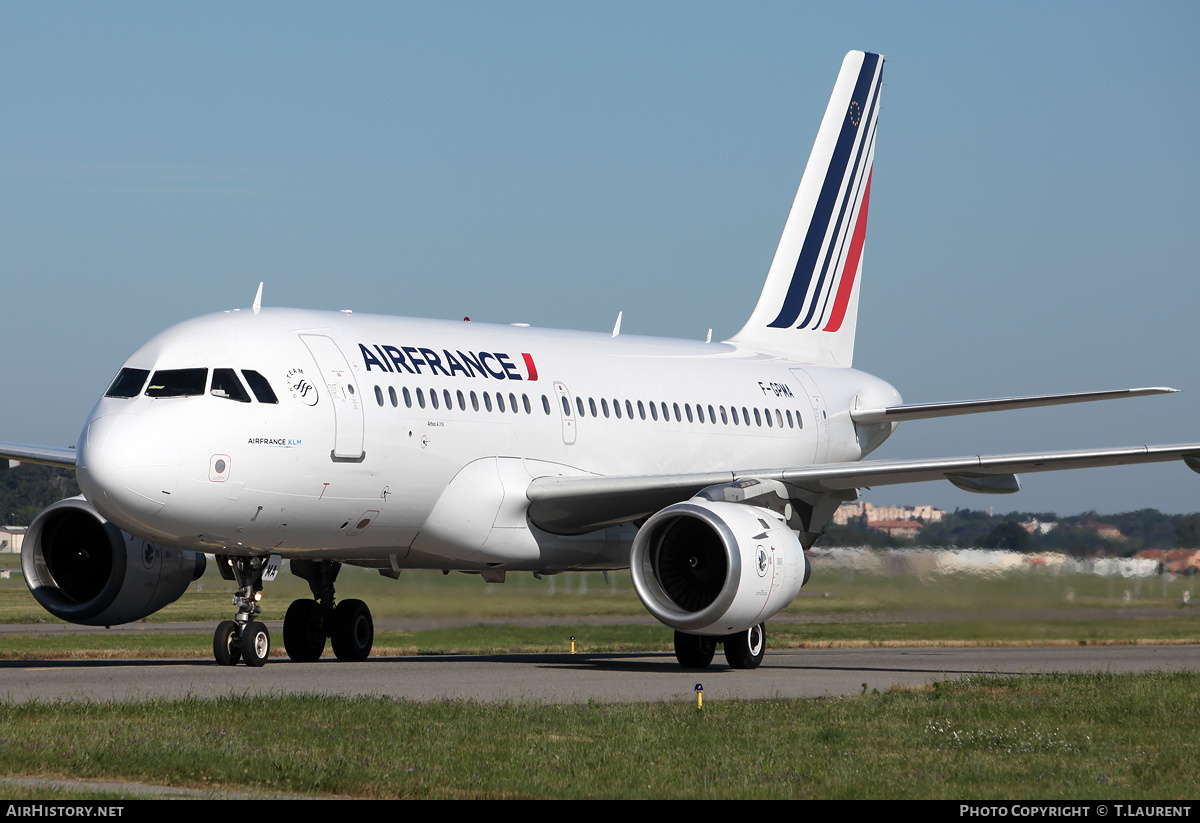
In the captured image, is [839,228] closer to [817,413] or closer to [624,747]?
[817,413]

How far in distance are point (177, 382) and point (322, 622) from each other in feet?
16.6

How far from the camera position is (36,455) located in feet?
70.2

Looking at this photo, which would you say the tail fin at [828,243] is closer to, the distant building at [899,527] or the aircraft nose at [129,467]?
the distant building at [899,527]

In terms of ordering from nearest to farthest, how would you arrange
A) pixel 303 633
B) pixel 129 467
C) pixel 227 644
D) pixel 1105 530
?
pixel 129 467 → pixel 227 644 → pixel 303 633 → pixel 1105 530

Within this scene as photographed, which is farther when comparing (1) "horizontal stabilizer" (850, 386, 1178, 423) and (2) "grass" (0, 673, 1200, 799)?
(1) "horizontal stabilizer" (850, 386, 1178, 423)

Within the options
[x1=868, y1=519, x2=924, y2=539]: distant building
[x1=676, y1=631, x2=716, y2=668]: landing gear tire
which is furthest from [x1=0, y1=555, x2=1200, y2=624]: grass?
[x1=676, y1=631, x2=716, y2=668]: landing gear tire

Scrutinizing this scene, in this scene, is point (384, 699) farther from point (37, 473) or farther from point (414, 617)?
point (37, 473)

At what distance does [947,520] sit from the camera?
96.2 ft

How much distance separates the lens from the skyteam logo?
29359 millimetres

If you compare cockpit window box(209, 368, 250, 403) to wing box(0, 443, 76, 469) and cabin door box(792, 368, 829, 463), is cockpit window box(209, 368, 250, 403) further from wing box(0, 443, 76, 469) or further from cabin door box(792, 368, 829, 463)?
cabin door box(792, 368, 829, 463)

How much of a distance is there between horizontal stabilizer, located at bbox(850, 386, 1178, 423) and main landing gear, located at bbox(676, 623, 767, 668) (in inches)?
210

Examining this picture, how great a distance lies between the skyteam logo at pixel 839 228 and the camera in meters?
29.4

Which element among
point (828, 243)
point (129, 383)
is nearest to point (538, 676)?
point (129, 383)

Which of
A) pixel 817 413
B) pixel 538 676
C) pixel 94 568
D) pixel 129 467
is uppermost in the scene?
pixel 817 413
